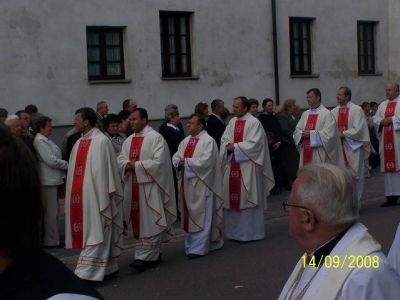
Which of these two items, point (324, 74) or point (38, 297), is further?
point (324, 74)

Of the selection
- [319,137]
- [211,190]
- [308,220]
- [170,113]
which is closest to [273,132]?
[319,137]

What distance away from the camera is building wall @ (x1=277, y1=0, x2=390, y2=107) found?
62.3ft

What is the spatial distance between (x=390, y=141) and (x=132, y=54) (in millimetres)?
5928

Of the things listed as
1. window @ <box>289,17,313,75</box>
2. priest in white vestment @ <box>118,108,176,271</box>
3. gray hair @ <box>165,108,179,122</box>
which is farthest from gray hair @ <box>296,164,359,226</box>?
window @ <box>289,17,313,75</box>

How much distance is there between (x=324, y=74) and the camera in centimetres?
2022

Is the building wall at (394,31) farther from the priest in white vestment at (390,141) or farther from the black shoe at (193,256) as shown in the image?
the black shoe at (193,256)

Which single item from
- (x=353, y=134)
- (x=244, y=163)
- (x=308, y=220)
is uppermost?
(x=308, y=220)

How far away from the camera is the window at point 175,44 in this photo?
649 inches

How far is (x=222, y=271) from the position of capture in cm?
791

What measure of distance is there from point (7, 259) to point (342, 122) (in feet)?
34.6

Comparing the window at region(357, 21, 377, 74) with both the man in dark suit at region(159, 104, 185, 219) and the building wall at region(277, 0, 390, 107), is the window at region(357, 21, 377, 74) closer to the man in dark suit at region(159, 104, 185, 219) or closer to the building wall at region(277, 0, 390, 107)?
the building wall at region(277, 0, 390, 107)

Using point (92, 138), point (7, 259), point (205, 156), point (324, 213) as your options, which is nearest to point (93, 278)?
point (92, 138)

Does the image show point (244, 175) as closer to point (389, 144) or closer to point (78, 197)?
point (78, 197)

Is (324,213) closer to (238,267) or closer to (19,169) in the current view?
(19,169)
